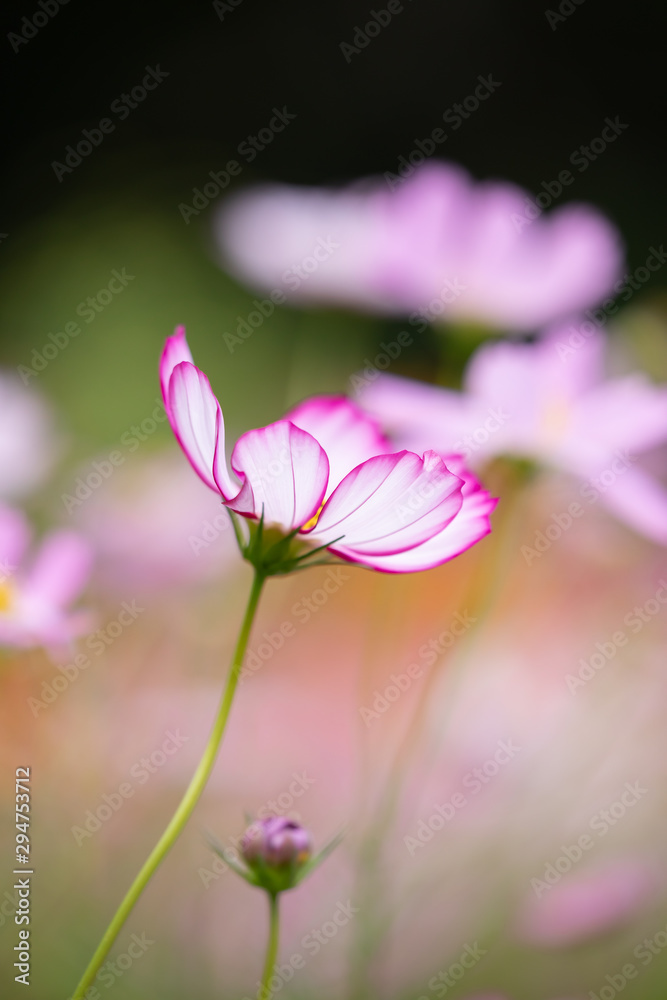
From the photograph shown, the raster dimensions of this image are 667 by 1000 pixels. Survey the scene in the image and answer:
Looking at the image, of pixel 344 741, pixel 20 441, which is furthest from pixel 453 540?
pixel 344 741

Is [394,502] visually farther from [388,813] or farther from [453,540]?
[388,813]

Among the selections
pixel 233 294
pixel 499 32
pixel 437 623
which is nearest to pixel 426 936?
pixel 437 623

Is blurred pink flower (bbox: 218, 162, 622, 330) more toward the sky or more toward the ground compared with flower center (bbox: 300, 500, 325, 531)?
more toward the sky

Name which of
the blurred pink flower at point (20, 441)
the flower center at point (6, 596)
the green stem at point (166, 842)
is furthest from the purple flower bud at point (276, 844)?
the blurred pink flower at point (20, 441)

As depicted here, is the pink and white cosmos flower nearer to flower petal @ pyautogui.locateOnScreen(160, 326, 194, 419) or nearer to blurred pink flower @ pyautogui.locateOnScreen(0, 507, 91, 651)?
flower petal @ pyautogui.locateOnScreen(160, 326, 194, 419)

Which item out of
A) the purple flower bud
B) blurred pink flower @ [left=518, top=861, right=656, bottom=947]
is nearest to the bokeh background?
blurred pink flower @ [left=518, top=861, right=656, bottom=947]

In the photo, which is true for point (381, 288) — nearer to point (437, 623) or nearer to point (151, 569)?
point (151, 569)
